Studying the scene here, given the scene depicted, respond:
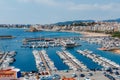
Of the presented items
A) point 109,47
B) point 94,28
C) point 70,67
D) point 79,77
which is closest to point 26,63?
point 70,67

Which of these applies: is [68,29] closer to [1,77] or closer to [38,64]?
[38,64]

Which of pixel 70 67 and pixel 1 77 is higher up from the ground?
pixel 1 77

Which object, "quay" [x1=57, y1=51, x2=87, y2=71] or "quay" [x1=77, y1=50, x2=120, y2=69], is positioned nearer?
"quay" [x1=57, y1=51, x2=87, y2=71]

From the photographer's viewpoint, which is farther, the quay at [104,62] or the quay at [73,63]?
→ the quay at [104,62]

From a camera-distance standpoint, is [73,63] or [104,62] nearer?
[73,63]

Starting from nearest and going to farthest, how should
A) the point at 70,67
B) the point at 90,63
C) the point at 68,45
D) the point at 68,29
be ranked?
the point at 70,67 < the point at 90,63 < the point at 68,45 < the point at 68,29

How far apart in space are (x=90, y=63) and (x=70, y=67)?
4.45 m

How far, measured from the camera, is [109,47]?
6056cm

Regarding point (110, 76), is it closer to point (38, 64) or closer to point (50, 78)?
point (50, 78)

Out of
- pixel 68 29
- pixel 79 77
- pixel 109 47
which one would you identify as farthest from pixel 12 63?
pixel 68 29

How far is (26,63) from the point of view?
44250 mm

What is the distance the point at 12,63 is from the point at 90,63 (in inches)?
373

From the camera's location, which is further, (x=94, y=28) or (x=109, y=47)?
(x=94, y=28)

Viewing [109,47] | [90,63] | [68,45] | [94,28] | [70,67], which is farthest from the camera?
[94,28]
